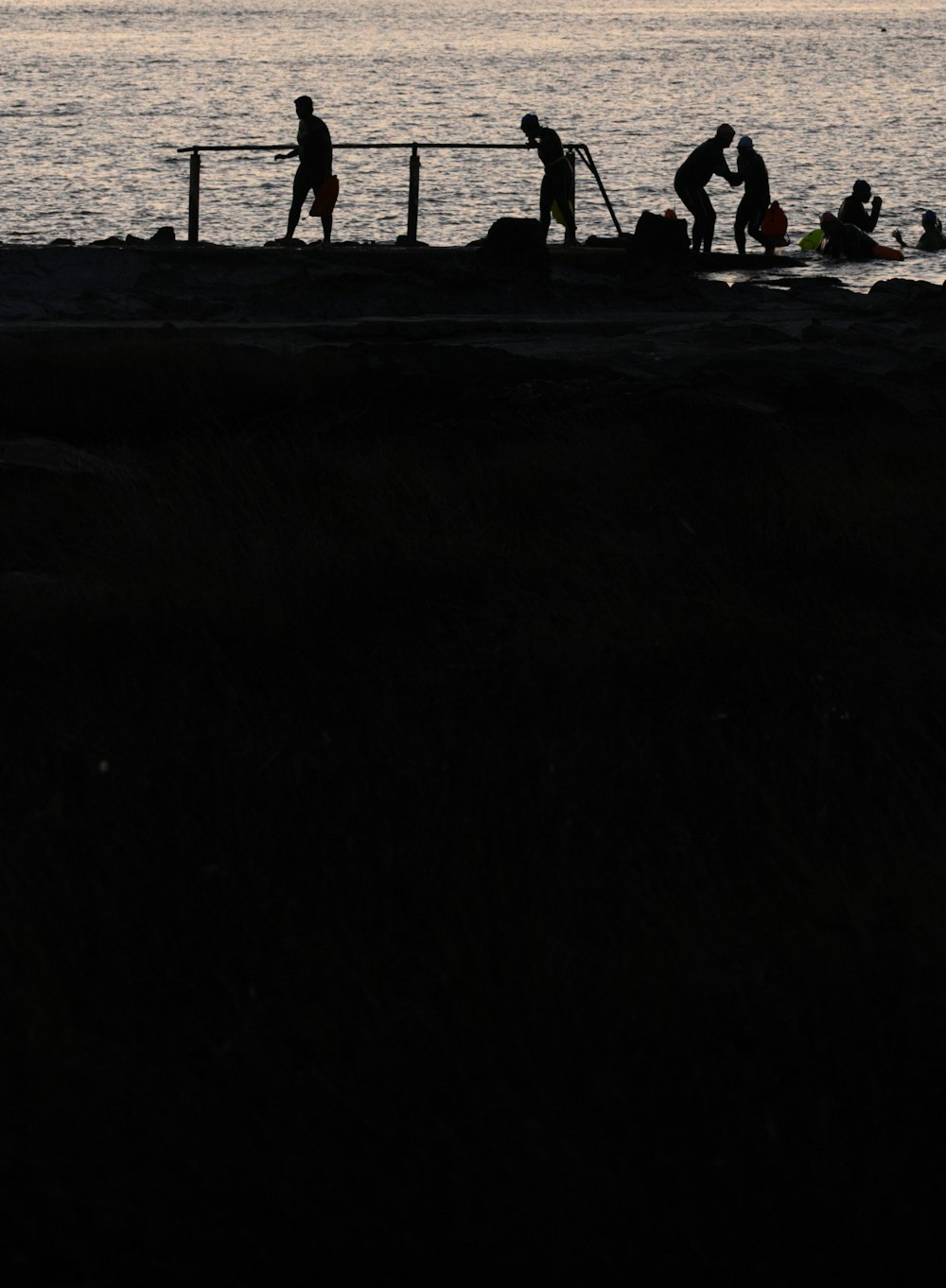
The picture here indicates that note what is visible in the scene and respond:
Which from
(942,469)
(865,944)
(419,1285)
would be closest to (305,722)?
(865,944)

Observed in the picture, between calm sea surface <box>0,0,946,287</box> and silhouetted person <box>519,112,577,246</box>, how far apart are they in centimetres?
633

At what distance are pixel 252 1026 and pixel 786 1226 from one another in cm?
102

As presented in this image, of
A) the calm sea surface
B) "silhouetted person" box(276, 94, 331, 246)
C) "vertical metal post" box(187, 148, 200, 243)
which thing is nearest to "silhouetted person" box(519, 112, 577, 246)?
"silhouetted person" box(276, 94, 331, 246)

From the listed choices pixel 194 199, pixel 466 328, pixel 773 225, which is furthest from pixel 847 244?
pixel 466 328

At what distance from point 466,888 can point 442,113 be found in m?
63.9

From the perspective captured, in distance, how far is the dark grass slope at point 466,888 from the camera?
2.54 meters

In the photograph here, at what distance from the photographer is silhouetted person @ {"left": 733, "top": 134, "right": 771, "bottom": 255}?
23312 mm

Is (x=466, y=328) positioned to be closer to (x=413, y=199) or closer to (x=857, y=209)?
(x=413, y=199)

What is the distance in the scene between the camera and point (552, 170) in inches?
782

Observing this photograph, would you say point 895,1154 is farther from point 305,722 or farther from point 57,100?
point 57,100

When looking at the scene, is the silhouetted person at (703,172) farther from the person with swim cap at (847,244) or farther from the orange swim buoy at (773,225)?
the person with swim cap at (847,244)

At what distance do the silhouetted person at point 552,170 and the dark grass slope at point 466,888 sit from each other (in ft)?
45.7

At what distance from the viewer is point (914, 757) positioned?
4.11 m

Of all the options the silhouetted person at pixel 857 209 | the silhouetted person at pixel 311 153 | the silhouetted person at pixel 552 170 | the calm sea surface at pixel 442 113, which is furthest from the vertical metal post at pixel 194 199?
the silhouetted person at pixel 857 209
